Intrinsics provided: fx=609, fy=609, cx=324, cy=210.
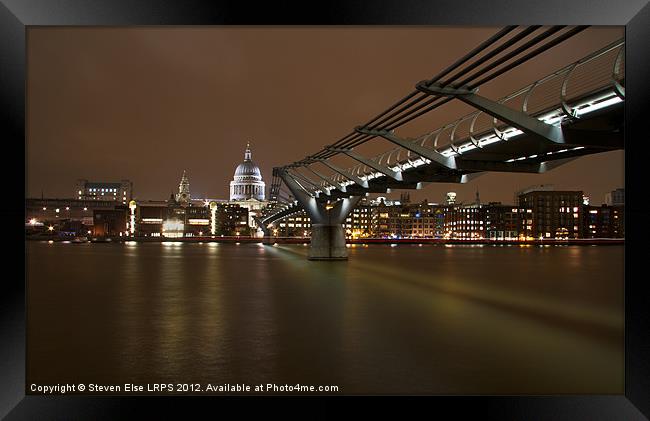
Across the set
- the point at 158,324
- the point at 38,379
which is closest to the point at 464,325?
the point at 158,324

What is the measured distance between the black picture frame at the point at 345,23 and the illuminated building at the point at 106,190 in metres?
175

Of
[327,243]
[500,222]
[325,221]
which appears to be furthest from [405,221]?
[325,221]

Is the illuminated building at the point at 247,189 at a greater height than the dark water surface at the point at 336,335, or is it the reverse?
the illuminated building at the point at 247,189

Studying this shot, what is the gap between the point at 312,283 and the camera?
32.3 m

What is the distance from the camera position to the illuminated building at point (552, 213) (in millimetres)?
121375

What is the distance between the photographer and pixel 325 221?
4775 cm

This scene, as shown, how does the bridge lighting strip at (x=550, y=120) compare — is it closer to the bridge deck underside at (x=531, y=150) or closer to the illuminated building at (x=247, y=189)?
the bridge deck underside at (x=531, y=150)

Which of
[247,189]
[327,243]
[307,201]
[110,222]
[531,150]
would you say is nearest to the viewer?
[531,150]

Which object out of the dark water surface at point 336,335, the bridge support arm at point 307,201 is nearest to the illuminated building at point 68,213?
the bridge support arm at point 307,201

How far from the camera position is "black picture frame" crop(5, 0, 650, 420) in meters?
7.71

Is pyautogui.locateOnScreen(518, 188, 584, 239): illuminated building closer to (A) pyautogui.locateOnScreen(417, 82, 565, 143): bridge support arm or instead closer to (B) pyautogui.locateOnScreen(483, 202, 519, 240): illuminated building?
(B) pyautogui.locateOnScreen(483, 202, 519, 240): illuminated building

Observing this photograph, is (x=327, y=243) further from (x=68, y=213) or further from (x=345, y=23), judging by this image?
(x=68, y=213)

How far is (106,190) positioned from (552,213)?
12400 centimetres
